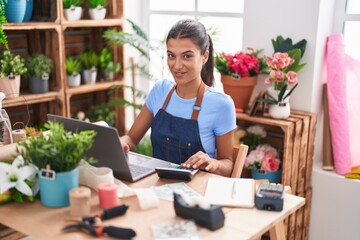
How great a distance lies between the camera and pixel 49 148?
1.41m

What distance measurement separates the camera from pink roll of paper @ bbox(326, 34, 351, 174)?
2783 millimetres

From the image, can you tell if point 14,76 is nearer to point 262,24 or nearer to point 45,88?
point 45,88

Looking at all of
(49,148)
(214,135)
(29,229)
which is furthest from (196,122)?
(29,229)

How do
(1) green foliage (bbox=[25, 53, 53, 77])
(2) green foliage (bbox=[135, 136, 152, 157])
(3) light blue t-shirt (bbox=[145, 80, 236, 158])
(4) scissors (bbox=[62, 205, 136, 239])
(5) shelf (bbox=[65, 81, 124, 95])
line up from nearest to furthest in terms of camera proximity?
(4) scissors (bbox=[62, 205, 136, 239])
(3) light blue t-shirt (bbox=[145, 80, 236, 158])
(1) green foliage (bbox=[25, 53, 53, 77])
(5) shelf (bbox=[65, 81, 124, 95])
(2) green foliage (bbox=[135, 136, 152, 157])

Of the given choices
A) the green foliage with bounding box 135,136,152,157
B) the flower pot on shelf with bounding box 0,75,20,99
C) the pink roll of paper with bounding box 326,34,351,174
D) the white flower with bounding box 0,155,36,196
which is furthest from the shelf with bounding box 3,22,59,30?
the pink roll of paper with bounding box 326,34,351,174

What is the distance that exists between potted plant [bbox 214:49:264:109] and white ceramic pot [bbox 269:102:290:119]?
0.23 metres

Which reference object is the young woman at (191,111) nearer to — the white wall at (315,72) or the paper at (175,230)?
the paper at (175,230)

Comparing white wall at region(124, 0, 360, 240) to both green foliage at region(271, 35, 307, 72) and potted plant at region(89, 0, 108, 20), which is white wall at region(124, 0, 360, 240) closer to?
green foliage at region(271, 35, 307, 72)

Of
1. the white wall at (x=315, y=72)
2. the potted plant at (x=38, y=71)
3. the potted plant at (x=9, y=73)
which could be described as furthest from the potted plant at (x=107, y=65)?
the white wall at (x=315, y=72)

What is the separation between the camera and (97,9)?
3.39 m

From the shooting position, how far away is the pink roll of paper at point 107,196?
Answer: 144cm

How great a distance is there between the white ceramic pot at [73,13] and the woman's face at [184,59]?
141 cm

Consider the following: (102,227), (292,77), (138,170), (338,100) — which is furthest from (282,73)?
(102,227)

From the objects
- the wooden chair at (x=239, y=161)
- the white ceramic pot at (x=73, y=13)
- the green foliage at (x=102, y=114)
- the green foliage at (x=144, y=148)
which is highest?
the white ceramic pot at (x=73, y=13)
